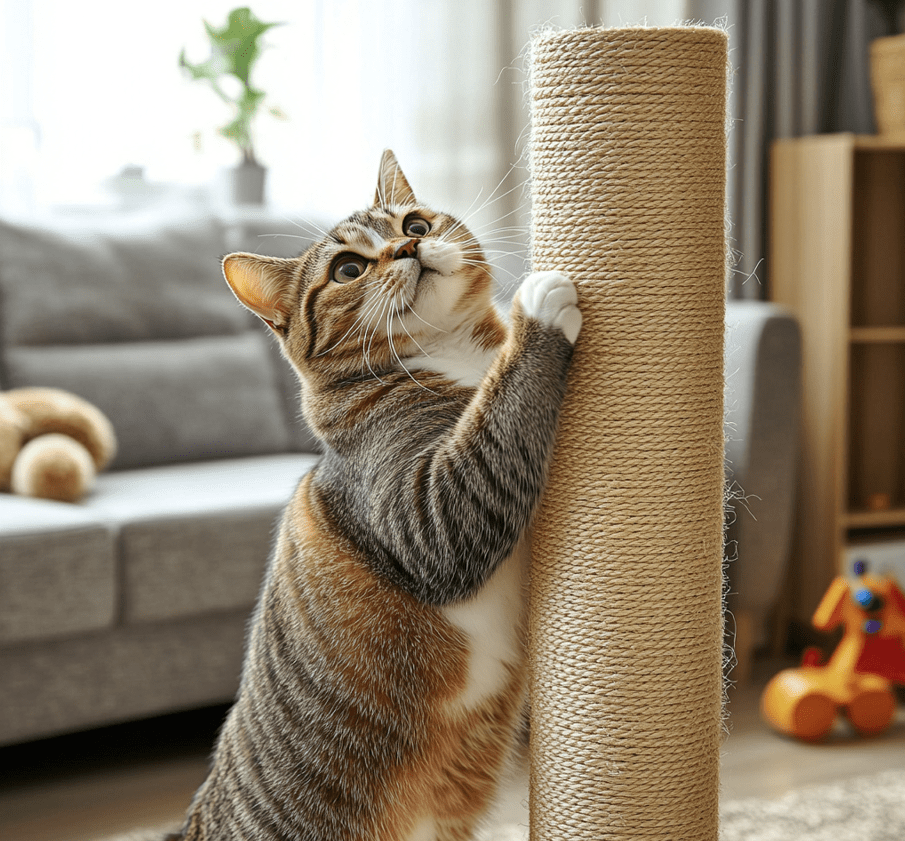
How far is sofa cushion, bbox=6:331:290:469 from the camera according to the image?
2.26 m

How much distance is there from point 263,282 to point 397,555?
0.36 m

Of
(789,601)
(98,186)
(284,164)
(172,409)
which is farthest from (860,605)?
(98,186)

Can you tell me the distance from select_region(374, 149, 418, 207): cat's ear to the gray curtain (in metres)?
1.82

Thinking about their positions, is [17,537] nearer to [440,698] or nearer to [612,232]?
[440,698]

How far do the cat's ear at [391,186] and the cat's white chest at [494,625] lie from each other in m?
0.47

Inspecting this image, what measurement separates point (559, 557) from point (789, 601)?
1.96 metres

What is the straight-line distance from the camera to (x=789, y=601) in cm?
269

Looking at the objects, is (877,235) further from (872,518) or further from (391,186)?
(391,186)

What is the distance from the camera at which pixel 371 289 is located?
1.04 m

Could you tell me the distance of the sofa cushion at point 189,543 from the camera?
5.82 ft

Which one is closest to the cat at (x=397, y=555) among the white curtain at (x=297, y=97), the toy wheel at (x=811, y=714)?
the toy wheel at (x=811, y=714)

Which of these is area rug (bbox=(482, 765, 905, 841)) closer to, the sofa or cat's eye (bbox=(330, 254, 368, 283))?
the sofa

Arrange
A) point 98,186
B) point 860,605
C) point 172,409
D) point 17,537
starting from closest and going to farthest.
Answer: point 17,537
point 860,605
point 172,409
point 98,186

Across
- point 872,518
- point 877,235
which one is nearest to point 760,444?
point 872,518
